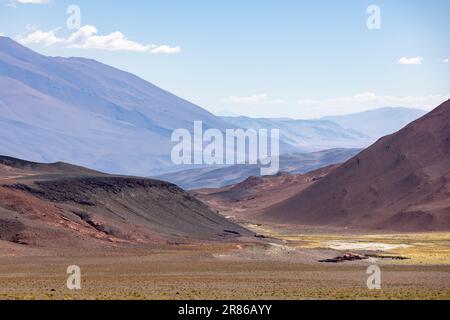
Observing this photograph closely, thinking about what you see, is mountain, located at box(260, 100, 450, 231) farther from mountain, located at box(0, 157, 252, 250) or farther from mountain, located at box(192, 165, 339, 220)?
mountain, located at box(0, 157, 252, 250)

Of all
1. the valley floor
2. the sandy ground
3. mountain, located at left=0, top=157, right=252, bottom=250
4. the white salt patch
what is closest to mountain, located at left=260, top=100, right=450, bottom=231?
the white salt patch

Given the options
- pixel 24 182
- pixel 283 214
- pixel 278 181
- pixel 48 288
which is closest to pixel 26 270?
Answer: pixel 48 288

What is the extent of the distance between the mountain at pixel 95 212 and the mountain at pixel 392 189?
2517cm

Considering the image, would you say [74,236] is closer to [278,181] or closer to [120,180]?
[120,180]

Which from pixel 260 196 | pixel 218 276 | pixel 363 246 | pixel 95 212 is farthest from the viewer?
pixel 260 196

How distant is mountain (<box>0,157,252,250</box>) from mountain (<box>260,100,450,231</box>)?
991 inches

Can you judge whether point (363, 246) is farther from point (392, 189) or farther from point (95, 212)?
point (392, 189)

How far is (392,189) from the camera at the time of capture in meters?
125

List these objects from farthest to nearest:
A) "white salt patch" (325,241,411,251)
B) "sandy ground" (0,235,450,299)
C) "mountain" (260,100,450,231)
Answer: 1. "mountain" (260,100,450,231)
2. "white salt patch" (325,241,411,251)
3. "sandy ground" (0,235,450,299)

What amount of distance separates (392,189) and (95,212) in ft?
175

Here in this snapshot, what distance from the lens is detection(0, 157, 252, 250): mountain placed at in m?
69.2

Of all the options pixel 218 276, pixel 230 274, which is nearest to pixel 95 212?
pixel 230 274

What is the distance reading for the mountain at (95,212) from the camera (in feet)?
227

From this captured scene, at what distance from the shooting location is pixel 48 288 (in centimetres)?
3991
